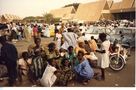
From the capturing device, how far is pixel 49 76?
5570mm

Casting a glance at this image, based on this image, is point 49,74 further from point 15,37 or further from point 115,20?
point 115,20

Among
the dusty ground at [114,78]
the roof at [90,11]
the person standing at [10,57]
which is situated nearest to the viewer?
the person standing at [10,57]

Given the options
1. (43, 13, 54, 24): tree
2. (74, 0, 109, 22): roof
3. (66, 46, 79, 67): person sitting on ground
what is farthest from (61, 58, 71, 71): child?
(74, 0, 109, 22): roof

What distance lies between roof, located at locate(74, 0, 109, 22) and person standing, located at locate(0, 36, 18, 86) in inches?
45.7

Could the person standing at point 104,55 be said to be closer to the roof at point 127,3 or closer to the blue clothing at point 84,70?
the blue clothing at point 84,70

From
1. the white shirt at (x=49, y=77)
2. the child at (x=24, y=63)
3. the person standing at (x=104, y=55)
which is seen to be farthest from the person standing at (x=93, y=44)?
the child at (x=24, y=63)

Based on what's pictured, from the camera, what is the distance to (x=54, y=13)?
19.4ft

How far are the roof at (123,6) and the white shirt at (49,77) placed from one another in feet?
4.17

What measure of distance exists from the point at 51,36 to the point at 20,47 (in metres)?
0.67

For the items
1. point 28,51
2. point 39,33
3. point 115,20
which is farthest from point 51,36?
point 115,20

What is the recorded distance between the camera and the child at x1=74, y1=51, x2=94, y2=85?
570 cm

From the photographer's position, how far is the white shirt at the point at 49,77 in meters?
5.57

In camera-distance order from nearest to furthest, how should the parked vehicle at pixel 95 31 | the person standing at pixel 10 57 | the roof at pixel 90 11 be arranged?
the person standing at pixel 10 57 → the roof at pixel 90 11 → the parked vehicle at pixel 95 31

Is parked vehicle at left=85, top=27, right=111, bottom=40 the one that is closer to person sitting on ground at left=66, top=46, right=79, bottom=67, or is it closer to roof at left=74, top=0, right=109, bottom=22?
roof at left=74, top=0, right=109, bottom=22
